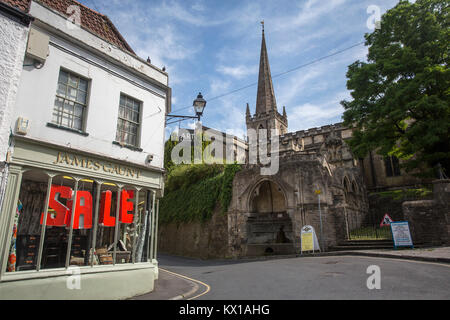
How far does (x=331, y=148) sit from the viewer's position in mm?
31906

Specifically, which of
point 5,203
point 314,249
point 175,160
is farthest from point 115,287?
point 175,160

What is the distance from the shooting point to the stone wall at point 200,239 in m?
20.8

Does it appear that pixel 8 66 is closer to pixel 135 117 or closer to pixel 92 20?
pixel 135 117

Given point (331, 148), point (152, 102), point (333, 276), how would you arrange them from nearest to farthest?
point (333, 276), point (152, 102), point (331, 148)

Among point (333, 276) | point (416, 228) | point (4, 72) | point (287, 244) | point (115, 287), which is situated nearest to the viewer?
point (4, 72)

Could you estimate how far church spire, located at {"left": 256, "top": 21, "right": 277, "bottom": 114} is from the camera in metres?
61.6

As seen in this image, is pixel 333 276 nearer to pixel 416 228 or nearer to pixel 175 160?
pixel 416 228

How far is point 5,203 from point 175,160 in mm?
29679

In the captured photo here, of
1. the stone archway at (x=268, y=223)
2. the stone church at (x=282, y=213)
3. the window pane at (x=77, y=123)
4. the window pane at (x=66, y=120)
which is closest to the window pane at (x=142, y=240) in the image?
A: the window pane at (x=77, y=123)

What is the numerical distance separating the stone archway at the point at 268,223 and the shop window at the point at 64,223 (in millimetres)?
10942

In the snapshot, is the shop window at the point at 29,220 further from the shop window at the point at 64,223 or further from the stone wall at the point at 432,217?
the stone wall at the point at 432,217

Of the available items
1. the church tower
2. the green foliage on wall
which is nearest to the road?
the green foliage on wall

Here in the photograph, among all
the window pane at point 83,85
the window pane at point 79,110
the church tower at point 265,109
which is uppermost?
the church tower at point 265,109
